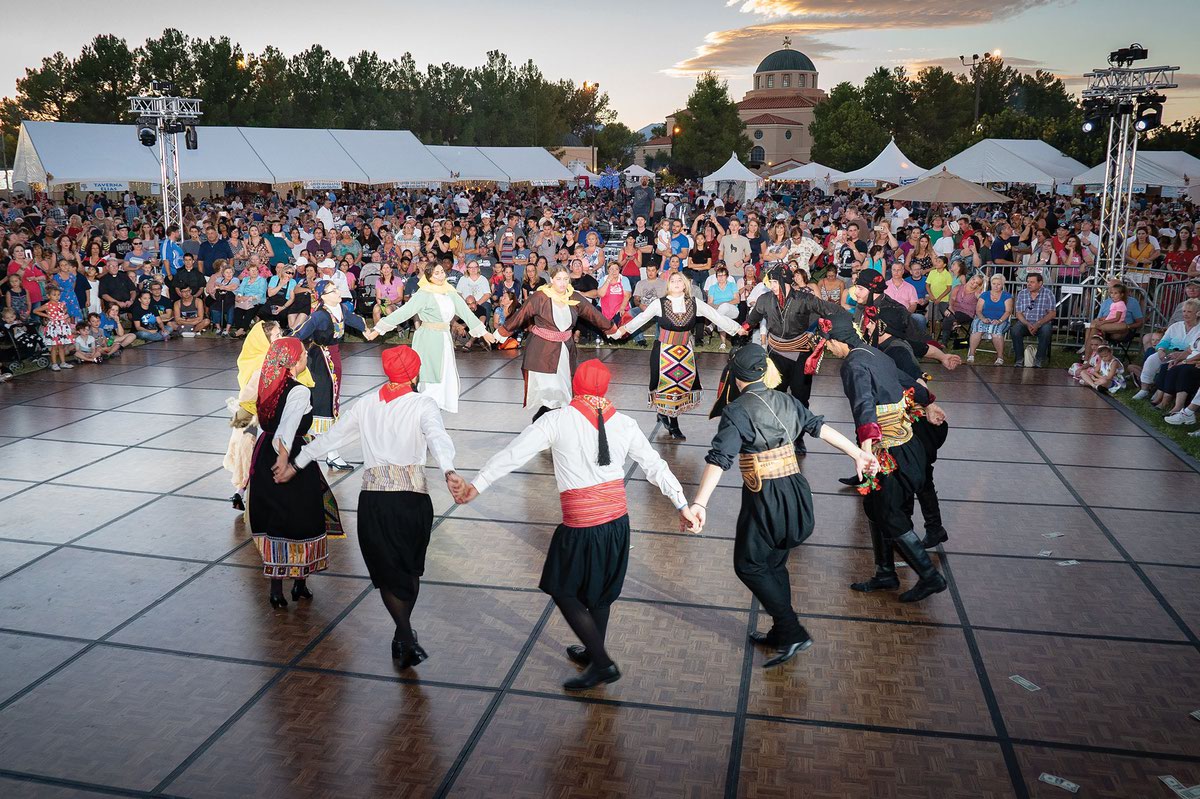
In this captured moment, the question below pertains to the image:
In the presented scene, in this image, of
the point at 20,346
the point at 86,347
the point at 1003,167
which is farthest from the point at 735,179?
the point at 20,346

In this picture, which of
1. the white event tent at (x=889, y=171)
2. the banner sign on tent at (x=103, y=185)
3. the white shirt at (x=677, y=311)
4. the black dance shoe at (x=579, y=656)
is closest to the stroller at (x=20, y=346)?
the white shirt at (x=677, y=311)

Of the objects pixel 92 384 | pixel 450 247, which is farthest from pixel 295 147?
pixel 92 384

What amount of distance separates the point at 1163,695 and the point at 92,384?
39.9ft

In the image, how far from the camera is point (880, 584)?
20.1ft

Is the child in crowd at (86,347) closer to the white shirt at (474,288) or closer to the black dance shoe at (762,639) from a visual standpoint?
the white shirt at (474,288)

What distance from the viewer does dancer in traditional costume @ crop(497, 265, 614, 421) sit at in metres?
8.77

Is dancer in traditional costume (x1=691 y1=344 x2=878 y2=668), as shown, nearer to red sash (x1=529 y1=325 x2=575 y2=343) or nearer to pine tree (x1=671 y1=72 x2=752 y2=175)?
red sash (x1=529 y1=325 x2=575 y2=343)

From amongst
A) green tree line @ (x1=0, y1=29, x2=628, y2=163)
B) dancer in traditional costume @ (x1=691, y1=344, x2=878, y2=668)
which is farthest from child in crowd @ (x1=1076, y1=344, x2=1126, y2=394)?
green tree line @ (x1=0, y1=29, x2=628, y2=163)

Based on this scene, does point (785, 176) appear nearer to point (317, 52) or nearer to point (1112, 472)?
point (1112, 472)

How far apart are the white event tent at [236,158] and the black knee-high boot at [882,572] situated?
25.5m

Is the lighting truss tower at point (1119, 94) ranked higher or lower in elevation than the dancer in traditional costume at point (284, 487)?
higher

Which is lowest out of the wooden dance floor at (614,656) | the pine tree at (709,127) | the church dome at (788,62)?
the wooden dance floor at (614,656)

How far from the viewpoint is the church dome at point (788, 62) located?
384 feet

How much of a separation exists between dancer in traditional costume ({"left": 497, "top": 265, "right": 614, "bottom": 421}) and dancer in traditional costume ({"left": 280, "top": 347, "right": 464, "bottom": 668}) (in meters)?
3.81
